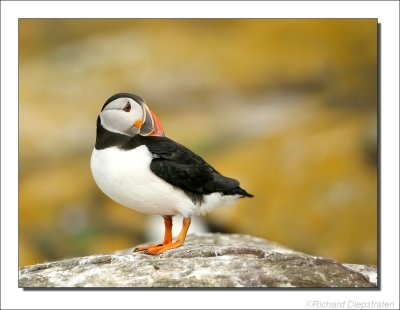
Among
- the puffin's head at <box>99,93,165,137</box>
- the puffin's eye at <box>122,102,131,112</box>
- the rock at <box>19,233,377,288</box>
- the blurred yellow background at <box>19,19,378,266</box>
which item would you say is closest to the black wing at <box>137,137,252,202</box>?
the puffin's head at <box>99,93,165,137</box>

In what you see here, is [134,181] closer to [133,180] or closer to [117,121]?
[133,180]

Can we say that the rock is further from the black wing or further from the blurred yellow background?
the blurred yellow background

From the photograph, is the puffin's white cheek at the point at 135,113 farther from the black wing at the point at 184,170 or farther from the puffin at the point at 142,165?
the black wing at the point at 184,170

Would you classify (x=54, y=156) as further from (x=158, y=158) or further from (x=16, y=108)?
(x=158, y=158)

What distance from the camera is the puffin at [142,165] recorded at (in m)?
5.13

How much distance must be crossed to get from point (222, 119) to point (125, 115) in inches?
89.2

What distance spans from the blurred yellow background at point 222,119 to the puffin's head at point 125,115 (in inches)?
51.7

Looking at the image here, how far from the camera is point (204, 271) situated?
5285 millimetres

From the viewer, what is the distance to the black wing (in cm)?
519

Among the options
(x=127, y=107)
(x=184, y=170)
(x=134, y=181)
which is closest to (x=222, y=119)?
(x=184, y=170)

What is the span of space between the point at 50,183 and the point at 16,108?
5.37 feet

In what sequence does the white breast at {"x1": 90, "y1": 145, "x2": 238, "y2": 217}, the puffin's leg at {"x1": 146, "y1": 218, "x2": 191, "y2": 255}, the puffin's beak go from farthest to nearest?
the puffin's leg at {"x1": 146, "y1": 218, "x2": 191, "y2": 255}
the puffin's beak
the white breast at {"x1": 90, "y1": 145, "x2": 238, "y2": 217}

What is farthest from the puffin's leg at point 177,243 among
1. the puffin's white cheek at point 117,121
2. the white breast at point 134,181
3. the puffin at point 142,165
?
the puffin's white cheek at point 117,121

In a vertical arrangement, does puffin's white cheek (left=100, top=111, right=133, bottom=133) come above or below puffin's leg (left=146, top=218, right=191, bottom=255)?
above
